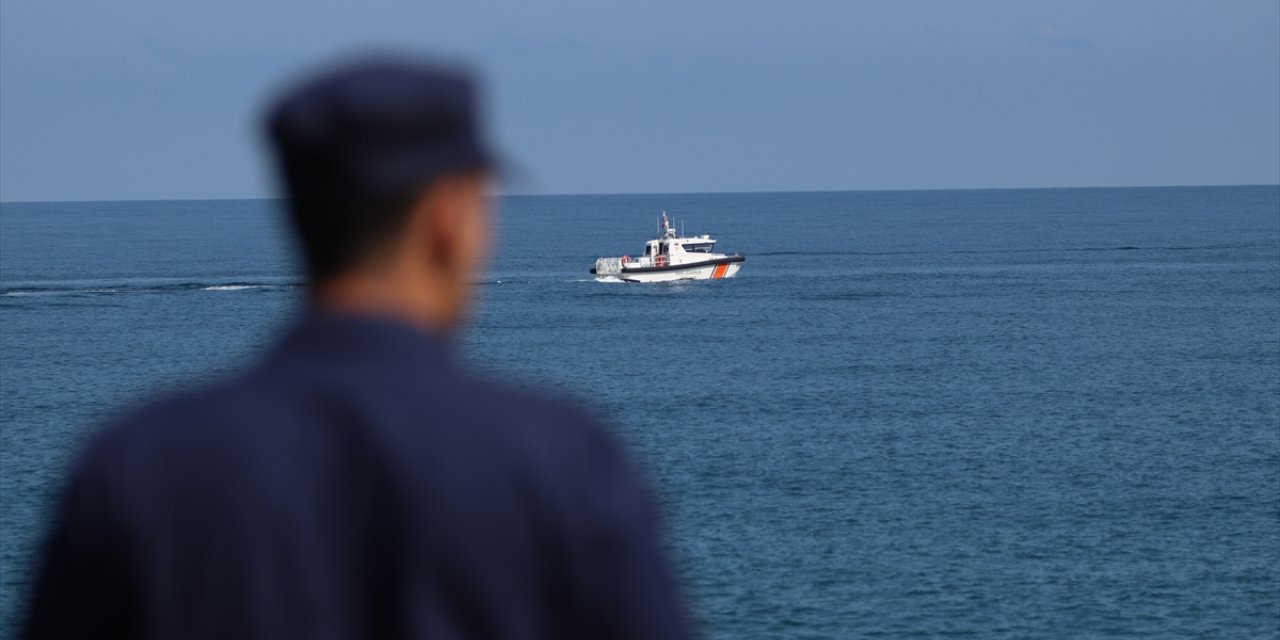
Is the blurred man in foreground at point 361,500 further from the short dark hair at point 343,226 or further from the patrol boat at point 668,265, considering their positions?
the patrol boat at point 668,265

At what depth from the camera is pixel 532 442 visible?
7.20ft

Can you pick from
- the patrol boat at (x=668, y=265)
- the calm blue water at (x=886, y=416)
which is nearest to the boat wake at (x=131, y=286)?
the calm blue water at (x=886, y=416)

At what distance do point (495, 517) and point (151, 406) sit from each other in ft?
1.67

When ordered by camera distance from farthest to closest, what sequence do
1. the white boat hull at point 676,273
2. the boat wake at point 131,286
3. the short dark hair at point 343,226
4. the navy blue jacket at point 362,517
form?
the boat wake at point 131,286 < the white boat hull at point 676,273 < the short dark hair at point 343,226 < the navy blue jacket at point 362,517

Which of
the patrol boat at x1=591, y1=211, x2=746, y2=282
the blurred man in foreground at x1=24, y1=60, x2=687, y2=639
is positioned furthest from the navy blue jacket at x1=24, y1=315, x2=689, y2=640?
the patrol boat at x1=591, y1=211, x2=746, y2=282

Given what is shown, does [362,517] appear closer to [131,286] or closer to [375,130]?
[375,130]

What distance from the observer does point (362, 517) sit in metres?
2.21

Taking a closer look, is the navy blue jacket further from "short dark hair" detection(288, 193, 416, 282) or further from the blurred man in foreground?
"short dark hair" detection(288, 193, 416, 282)

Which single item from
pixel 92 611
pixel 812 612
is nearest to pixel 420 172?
pixel 92 611

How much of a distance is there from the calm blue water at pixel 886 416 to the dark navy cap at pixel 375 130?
104ft

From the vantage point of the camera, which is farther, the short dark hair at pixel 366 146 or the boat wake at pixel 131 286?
the boat wake at pixel 131 286

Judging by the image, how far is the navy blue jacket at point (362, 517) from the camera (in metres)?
2.19

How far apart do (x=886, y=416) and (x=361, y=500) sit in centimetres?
5990

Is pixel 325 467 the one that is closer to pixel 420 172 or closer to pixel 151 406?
pixel 151 406
